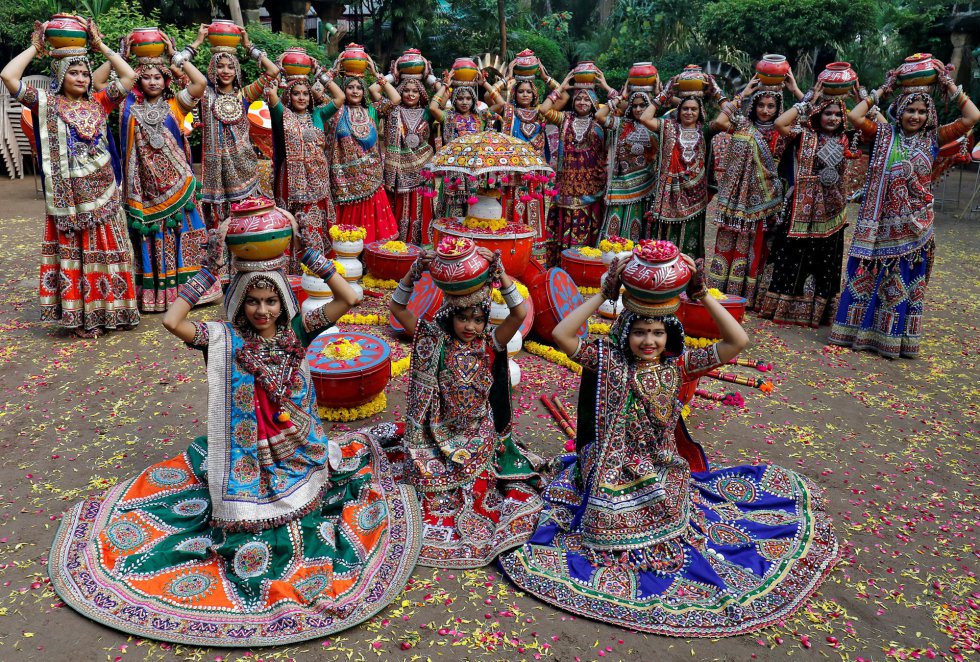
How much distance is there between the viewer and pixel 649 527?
3.97 meters

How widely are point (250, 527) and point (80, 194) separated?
471 centimetres

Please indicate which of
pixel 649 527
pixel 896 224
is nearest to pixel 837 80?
pixel 896 224

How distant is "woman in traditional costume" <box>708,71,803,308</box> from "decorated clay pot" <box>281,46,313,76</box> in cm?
498

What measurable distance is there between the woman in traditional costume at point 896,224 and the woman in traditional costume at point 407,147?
534 cm

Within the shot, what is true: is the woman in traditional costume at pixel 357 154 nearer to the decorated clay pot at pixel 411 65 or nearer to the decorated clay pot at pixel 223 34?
the decorated clay pot at pixel 411 65

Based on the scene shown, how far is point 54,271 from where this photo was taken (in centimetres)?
716

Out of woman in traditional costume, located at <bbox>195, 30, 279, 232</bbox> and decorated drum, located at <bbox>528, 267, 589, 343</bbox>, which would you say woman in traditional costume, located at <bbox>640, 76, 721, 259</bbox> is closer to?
decorated drum, located at <bbox>528, 267, 589, 343</bbox>

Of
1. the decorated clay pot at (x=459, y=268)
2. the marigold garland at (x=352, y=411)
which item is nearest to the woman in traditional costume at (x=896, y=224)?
the decorated clay pot at (x=459, y=268)

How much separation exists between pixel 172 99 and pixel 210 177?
3.30ft

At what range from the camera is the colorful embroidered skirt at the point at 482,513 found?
4059 mm

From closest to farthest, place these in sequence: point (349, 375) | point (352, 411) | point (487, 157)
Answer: point (349, 375) < point (352, 411) < point (487, 157)

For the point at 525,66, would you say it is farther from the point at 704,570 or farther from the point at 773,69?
the point at 704,570

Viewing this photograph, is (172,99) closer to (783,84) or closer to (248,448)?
(248,448)

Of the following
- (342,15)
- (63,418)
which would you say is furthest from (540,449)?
(342,15)
